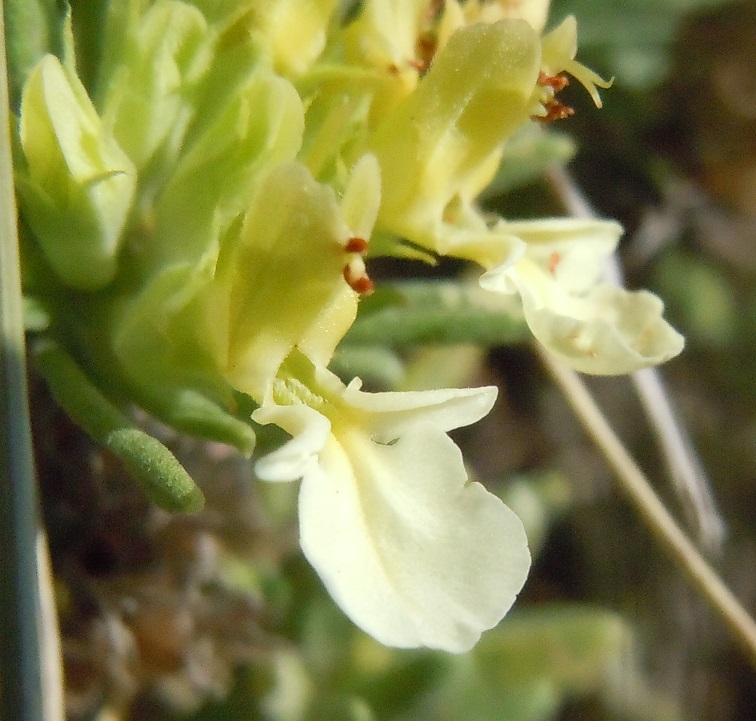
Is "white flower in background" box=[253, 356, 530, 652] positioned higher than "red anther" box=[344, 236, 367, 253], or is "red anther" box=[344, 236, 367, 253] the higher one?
"red anther" box=[344, 236, 367, 253]

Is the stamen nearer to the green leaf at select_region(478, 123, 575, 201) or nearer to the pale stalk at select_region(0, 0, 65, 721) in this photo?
the pale stalk at select_region(0, 0, 65, 721)

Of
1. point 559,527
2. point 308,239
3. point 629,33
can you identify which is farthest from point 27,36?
point 559,527

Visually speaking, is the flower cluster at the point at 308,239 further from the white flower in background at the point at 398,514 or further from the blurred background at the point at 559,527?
the blurred background at the point at 559,527

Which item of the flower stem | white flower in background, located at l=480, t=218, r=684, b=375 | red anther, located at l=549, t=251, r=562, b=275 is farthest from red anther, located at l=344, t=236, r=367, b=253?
the flower stem

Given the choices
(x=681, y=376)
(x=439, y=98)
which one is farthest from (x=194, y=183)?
(x=681, y=376)

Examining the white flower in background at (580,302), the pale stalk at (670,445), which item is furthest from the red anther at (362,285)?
the pale stalk at (670,445)

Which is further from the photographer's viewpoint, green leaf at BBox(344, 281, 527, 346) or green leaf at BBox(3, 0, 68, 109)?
green leaf at BBox(344, 281, 527, 346)
